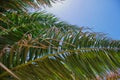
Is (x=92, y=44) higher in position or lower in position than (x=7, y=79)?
higher

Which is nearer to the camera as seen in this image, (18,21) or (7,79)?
(7,79)

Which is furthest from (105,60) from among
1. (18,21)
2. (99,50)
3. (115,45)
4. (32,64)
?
(18,21)

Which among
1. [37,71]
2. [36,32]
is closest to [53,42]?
[37,71]

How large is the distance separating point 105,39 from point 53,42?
28.6 inches

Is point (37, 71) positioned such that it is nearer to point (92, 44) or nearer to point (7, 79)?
point (7, 79)

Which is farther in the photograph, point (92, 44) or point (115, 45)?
point (115, 45)

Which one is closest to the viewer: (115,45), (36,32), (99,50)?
(99,50)

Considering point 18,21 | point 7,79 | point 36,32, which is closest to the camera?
point 7,79

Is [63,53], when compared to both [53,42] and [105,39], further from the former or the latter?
[105,39]

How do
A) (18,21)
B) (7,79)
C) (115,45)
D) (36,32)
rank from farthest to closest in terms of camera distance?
(18,21) < (36,32) < (115,45) < (7,79)

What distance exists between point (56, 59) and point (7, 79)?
432 mm

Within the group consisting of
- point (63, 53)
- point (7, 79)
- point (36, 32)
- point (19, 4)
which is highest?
point (19, 4)

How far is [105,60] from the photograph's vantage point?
2916mm

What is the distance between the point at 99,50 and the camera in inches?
118
